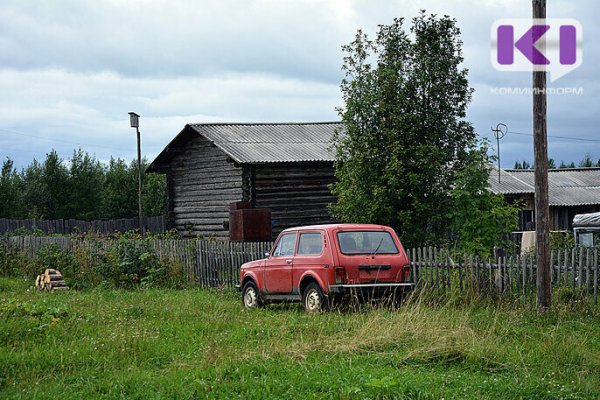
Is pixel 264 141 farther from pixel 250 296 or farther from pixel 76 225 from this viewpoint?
pixel 76 225

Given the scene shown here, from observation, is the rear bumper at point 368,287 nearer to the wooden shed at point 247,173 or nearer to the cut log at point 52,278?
the cut log at point 52,278

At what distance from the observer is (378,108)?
21.5m

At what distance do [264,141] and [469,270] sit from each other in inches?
730

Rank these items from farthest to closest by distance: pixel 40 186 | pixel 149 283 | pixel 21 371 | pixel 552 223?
pixel 40 186, pixel 552 223, pixel 149 283, pixel 21 371

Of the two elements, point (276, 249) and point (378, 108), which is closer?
point (276, 249)

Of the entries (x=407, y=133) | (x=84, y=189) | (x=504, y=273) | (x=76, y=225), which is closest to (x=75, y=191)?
(x=84, y=189)

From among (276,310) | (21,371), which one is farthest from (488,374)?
(276,310)

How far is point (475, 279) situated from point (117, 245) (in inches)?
440

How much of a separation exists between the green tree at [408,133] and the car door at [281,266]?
564 cm

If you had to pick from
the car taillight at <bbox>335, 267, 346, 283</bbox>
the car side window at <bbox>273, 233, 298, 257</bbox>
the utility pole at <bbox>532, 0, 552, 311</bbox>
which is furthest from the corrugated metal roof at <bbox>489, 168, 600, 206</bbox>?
the car taillight at <bbox>335, 267, 346, 283</bbox>

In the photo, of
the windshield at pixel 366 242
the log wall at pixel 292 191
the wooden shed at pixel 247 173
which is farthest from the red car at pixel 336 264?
the log wall at pixel 292 191

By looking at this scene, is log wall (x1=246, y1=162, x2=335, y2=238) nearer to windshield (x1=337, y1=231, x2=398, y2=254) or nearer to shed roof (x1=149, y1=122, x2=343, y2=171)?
shed roof (x1=149, y1=122, x2=343, y2=171)

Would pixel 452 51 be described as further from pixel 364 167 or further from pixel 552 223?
pixel 552 223

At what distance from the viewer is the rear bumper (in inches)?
543
